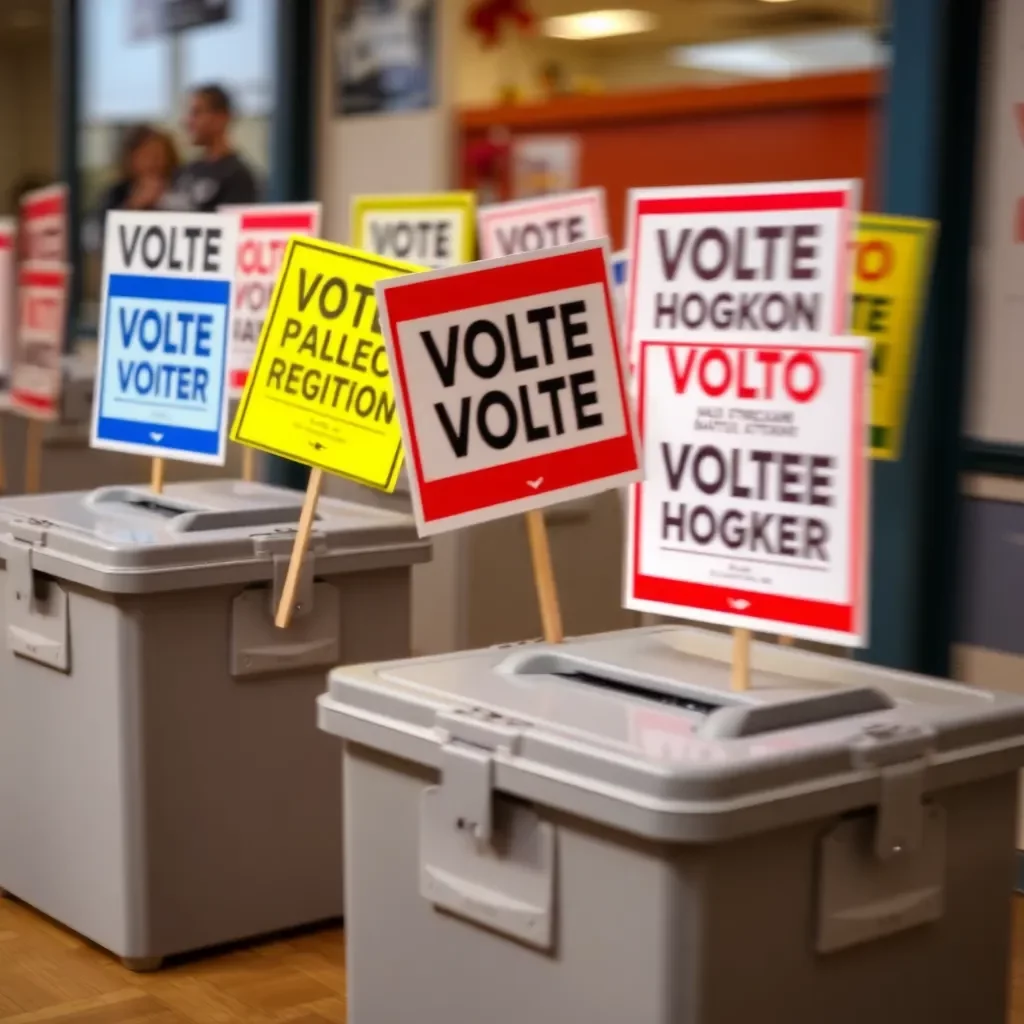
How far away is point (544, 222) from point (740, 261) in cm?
148

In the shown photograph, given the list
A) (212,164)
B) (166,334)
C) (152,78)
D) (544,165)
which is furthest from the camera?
(152,78)

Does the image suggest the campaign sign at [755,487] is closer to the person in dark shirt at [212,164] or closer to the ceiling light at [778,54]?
the person in dark shirt at [212,164]

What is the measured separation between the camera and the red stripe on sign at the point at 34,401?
383 cm

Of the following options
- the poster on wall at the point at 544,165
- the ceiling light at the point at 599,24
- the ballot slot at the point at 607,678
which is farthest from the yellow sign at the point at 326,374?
the ceiling light at the point at 599,24

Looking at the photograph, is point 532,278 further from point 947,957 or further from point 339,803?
point 339,803

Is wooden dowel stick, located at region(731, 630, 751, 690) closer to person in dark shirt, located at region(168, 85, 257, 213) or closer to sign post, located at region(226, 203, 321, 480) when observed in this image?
sign post, located at region(226, 203, 321, 480)

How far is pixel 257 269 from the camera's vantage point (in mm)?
3465

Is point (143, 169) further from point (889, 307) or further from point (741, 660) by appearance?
point (741, 660)

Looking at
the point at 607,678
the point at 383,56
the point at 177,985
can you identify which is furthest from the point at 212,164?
the point at 607,678

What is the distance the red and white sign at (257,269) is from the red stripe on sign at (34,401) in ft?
1.87

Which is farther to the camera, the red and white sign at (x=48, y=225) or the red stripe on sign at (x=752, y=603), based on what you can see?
the red and white sign at (x=48, y=225)

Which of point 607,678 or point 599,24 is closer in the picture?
point 607,678

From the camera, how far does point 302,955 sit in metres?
2.79

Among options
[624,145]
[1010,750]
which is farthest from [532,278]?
[624,145]
